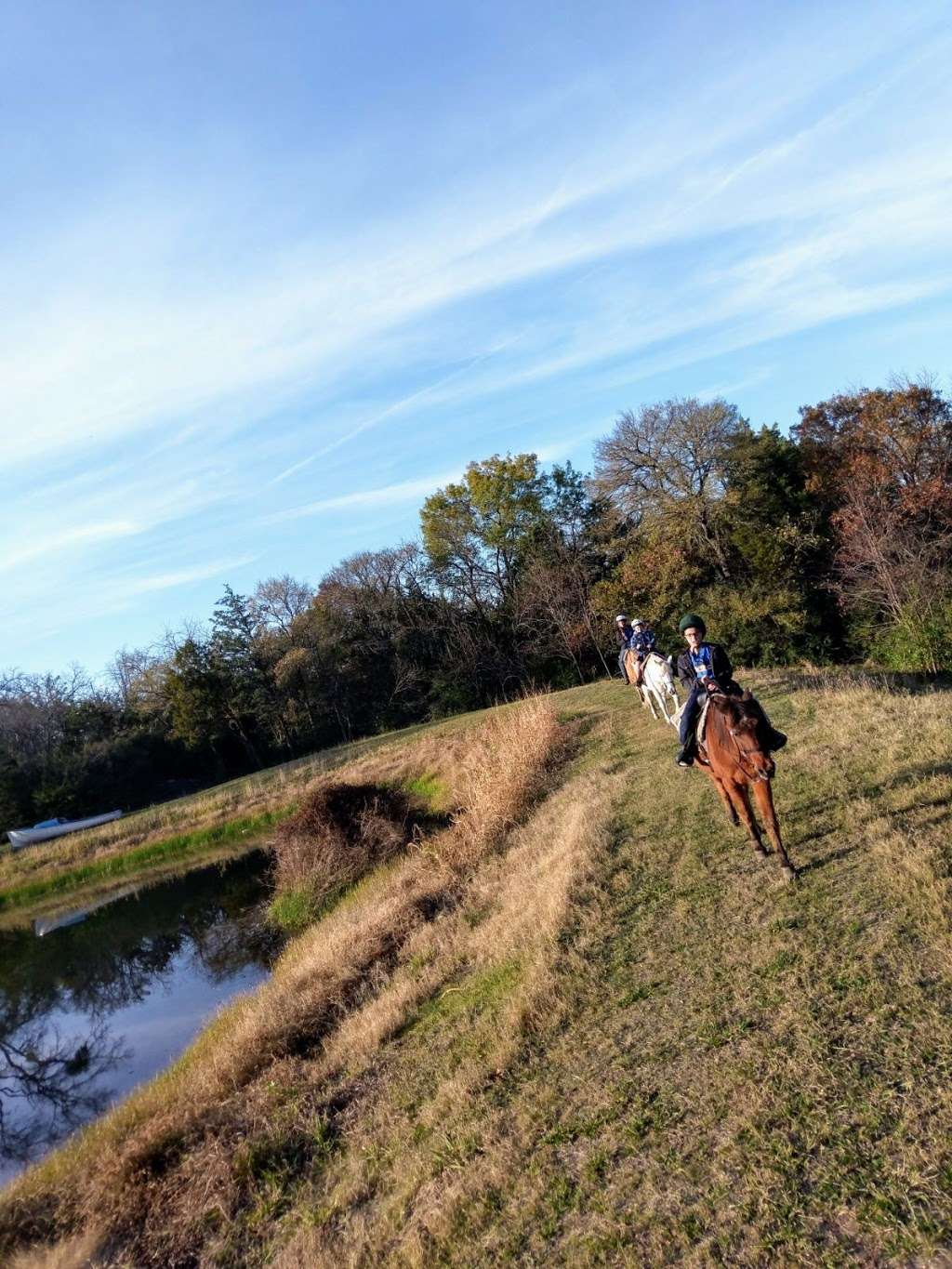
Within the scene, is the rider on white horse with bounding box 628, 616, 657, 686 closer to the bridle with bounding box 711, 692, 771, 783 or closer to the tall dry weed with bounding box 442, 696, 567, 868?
the tall dry weed with bounding box 442, 696, 567, 868

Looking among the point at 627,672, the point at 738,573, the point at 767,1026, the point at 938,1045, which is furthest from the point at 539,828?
the point at 738,573

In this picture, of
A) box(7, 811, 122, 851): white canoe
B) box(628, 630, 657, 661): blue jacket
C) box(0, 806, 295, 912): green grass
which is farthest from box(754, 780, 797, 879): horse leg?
box(7, 811, 122, 851): white canoe

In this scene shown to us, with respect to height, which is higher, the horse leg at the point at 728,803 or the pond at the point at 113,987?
the horse leg at the point at 728,803

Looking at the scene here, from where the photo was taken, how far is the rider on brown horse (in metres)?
8.44

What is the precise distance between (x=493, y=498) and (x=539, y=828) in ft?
113

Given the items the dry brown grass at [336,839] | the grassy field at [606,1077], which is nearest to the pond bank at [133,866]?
the dry brown grass at [336,839]

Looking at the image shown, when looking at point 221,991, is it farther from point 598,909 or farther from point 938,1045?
point 938,1045

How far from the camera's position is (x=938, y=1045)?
4234 millimetres

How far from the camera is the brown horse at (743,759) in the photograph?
7.14 meters

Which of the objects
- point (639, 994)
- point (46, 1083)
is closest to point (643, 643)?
point (639, 994)

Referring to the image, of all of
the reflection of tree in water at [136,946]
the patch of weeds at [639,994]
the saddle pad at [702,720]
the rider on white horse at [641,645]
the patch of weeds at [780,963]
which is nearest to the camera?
the patch of weeds at [780,963]

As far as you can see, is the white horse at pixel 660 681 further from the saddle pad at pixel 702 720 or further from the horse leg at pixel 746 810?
the horse leg at pixel 746 810

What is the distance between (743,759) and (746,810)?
78 cm

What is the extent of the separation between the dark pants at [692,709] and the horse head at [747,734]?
973 mm
